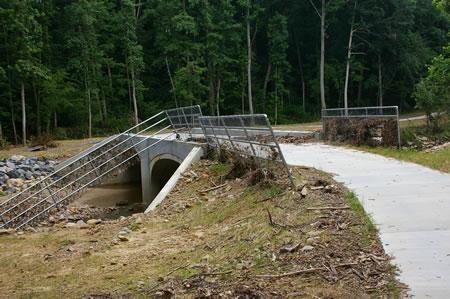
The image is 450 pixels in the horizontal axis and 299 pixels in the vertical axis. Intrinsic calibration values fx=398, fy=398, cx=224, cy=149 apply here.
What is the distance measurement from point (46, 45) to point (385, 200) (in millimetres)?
33506

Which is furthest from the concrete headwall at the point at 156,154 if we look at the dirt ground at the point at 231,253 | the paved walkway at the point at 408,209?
the dirt ground at the point at 231,253

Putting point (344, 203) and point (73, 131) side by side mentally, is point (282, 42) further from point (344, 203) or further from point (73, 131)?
point (344, 203)

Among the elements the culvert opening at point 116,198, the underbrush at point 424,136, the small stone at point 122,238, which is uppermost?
the underbrush at point 424,136

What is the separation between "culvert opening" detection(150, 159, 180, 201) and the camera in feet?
63.2

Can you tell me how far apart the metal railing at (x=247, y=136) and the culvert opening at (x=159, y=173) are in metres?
7.10

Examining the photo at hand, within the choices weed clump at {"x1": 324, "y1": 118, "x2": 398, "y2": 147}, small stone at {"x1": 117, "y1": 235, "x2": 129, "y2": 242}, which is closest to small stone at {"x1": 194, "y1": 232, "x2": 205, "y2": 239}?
small stone at {"x1": 117, "y1": 235, "x2": 129, "y2": 242}

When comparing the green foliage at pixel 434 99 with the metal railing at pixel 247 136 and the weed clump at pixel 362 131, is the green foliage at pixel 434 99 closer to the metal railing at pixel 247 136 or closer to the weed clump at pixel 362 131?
the weed clump at pixel 362 131

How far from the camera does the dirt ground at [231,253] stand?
14.8ft

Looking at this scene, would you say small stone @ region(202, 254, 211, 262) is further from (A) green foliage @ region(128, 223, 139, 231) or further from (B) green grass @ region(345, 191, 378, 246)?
(A) green foliage @ region(128, 223, 139, 231)

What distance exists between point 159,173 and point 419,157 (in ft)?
42.1

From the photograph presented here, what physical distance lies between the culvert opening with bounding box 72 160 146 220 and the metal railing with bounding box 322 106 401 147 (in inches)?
347

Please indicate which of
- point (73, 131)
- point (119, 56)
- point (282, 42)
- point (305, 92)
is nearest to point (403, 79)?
point (305, 92)

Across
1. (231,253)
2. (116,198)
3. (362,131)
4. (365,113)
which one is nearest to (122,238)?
(231,253)

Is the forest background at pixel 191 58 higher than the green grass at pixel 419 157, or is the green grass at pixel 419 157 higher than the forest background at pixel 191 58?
the forest background at pixel 191 58
